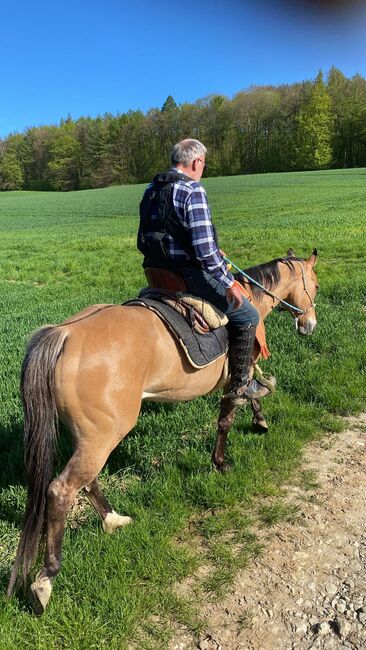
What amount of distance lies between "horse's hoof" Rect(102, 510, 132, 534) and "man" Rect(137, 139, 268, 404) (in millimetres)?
1928

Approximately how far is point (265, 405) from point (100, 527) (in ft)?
8.72

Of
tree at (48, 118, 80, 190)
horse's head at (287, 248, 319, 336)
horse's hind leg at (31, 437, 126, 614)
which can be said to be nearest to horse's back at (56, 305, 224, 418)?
horse's hind leg at (31, 437, 126, 614)

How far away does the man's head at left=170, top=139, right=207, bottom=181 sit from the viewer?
141 inches

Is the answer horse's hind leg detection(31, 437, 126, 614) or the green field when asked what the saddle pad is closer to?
horse's hind leg detection(31, 437, 126, 614)

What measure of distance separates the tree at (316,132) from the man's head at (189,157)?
89332mm

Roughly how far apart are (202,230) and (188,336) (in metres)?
0.86

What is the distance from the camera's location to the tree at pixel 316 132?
84562 millimetres

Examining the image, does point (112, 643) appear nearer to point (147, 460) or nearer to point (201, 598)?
point (201, 598)

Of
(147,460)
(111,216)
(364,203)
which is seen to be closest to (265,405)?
(147,460)

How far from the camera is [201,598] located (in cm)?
308

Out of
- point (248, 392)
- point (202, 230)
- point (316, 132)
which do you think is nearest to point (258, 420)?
point (248, 392)

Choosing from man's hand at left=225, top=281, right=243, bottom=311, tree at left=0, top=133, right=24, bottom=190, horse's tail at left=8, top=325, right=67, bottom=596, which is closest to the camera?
horse's tail at left=8, top=325, right=67, bottom=596

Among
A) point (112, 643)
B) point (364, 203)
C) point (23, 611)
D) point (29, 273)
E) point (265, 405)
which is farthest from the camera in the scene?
point (364, 203)

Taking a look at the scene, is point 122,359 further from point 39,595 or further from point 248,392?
point 248,392
